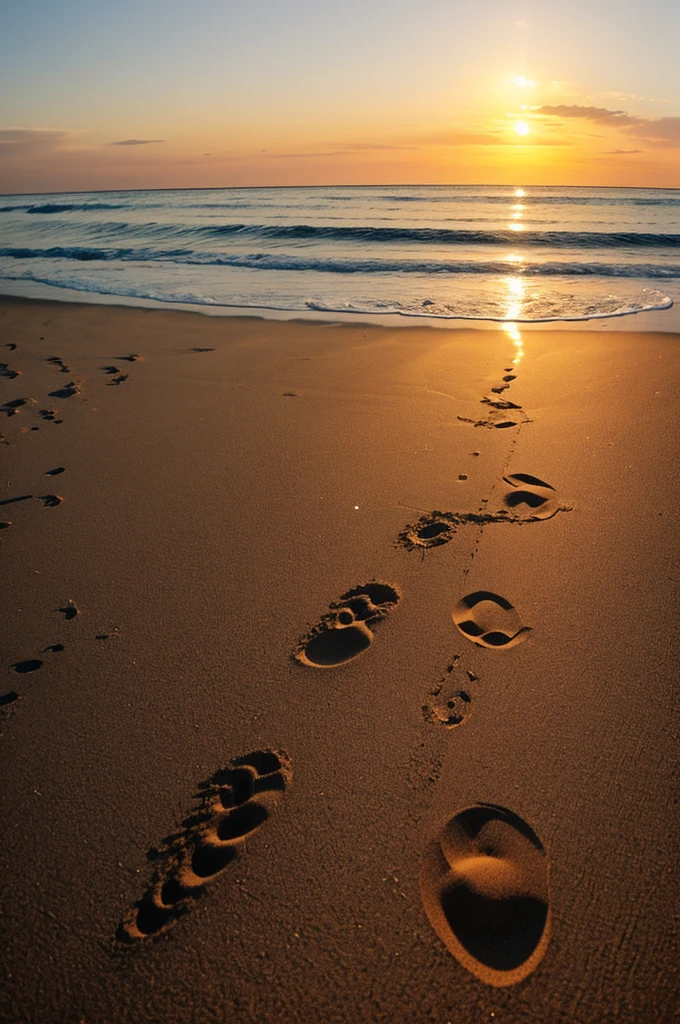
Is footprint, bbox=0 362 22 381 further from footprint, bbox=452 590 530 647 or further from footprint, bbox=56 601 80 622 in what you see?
→ footprint, bbox=452 590 530 647

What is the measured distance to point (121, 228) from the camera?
21031 millimetres

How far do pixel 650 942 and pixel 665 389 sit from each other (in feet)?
12.7

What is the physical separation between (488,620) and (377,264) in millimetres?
10348

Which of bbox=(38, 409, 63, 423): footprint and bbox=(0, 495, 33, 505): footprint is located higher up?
bbox=(38, 409, 63, 423): footprint

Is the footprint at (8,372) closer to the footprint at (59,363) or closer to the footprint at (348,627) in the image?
the footprint at (59,363)

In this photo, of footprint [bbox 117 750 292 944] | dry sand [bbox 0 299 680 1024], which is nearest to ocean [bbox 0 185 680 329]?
dry sand [bbox 0 299 680 1024]

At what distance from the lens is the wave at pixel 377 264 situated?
10461 mm

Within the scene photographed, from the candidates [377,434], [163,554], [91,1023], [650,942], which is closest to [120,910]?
[91,1023]

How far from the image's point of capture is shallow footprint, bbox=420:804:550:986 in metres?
1.40

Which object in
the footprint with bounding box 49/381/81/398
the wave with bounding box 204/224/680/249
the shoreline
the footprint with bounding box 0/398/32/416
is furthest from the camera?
the wave with bounding box 204/224/680/249

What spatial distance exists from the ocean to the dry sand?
4.46 m

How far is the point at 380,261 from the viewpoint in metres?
12.0

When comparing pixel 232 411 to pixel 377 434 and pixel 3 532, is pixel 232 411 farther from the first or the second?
→ pixel 3 532

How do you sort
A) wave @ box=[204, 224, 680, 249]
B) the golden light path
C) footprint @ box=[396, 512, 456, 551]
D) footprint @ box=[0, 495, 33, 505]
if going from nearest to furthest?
footprint @ box=[396, 512, 456, 551], footprint @ box=[0, 495, 33, 505], the golden light path, wave @ box=[204, 224, 680, 249]
